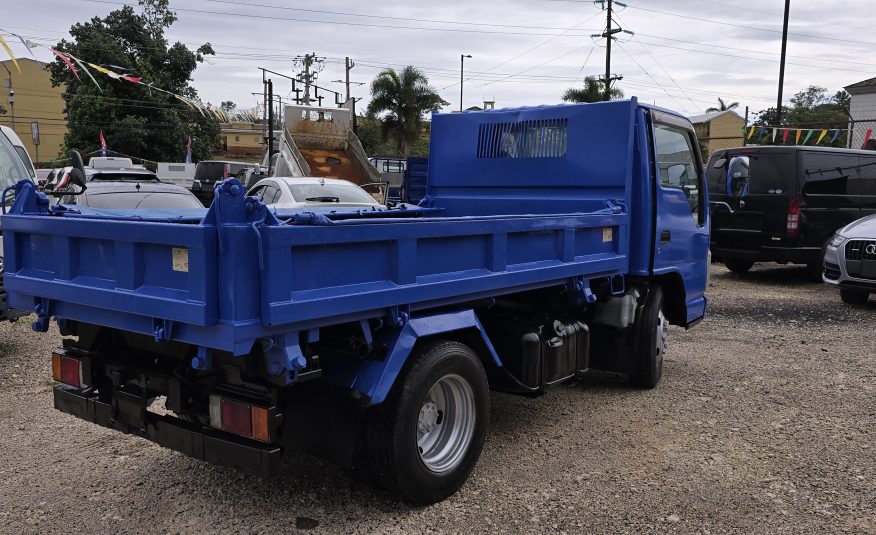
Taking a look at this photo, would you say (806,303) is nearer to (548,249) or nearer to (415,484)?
(548,249)

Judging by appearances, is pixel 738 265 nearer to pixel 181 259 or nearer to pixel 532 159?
pixel 532 159

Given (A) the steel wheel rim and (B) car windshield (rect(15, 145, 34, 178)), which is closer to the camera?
(A) the steel wheel rim

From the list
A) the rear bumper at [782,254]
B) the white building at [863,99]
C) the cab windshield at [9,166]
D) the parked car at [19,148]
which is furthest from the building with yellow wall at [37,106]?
the rear bumper at [782,254]

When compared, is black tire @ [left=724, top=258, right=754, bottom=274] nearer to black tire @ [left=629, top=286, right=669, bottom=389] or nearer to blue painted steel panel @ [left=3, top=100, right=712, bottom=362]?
black tire @ [left=629, top=286, right=669, bottom=389]

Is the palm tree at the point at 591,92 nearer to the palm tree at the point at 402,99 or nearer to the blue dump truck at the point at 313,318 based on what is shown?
the palm tree at the point at 402,99

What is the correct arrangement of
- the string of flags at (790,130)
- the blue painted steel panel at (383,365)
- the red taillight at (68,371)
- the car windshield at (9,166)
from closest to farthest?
the blue painted steel panel at (383,365) < the red taillight at (68,371) < the car windshield at (9,166) < the string of flags at (790,130)

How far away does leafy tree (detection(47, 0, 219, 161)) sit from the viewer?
3334 cm

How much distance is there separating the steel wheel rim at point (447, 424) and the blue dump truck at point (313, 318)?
0.01 meters

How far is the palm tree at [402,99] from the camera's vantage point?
44469mm

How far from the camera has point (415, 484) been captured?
149 inches

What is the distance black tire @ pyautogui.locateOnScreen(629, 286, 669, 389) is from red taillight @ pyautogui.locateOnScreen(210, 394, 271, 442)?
3.78 meters

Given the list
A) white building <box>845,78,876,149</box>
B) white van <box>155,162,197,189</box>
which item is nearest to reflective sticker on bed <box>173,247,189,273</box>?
white van <box>155,162,197,189</box>

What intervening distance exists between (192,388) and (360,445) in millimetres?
886

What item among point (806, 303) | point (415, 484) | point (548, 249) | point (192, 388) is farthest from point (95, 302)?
point (806, 303)
